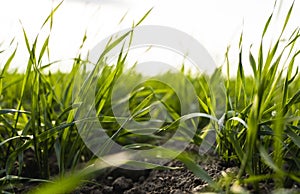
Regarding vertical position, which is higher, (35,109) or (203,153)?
(35,109)

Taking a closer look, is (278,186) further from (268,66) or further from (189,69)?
(189,69)

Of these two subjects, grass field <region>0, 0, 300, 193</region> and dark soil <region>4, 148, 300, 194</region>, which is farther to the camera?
dark soil <region>4, 148, 300, 194</region>

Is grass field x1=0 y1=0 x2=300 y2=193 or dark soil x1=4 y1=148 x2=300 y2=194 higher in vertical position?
grass field x1=0 y1=0 x2=300 y2=193

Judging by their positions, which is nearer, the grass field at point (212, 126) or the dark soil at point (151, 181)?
the grass field at point (212, 126)

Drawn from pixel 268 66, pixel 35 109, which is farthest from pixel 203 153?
pixel 35 109

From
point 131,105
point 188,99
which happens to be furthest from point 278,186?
point 188,99

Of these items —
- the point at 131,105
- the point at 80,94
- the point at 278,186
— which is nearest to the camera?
the point at 278,186

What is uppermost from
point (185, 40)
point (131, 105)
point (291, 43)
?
point (185, 40)

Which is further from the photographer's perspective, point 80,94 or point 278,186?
point 80,94

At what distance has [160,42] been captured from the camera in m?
1.61

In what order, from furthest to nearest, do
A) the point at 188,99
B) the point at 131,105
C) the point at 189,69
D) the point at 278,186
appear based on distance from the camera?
the point at 189,69 < the point at 188,99 < the point at 131,105 < the point at 278,186

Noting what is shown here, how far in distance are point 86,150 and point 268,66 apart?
801 millimetres

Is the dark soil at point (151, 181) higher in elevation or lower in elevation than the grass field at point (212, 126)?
lower

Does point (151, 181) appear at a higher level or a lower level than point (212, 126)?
lower
